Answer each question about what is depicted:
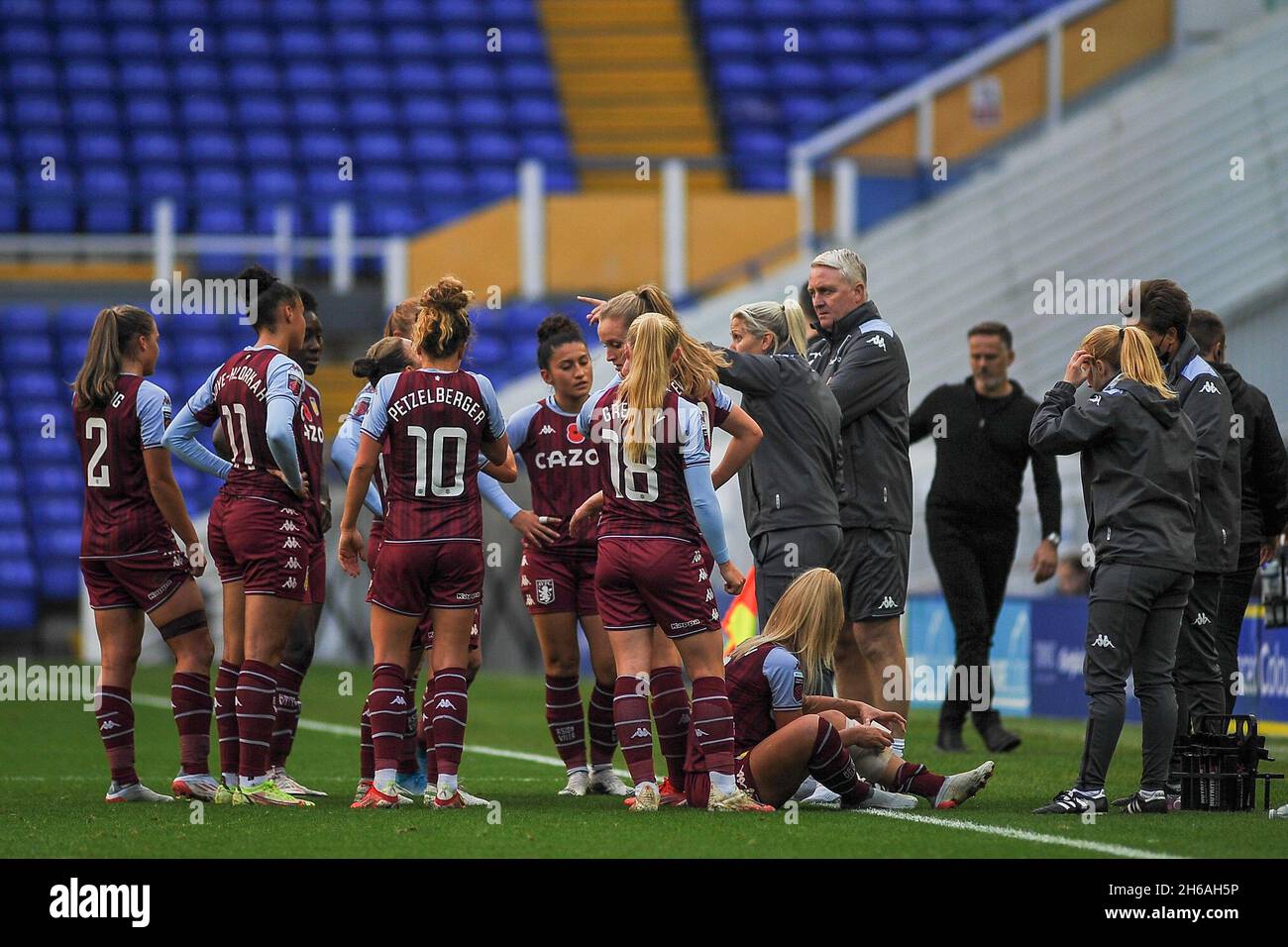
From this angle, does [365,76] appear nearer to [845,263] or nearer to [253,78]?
[253,78]

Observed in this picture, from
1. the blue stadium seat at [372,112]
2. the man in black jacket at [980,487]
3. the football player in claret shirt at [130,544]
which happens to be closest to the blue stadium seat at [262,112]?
the blue stadium seat at [372,112]

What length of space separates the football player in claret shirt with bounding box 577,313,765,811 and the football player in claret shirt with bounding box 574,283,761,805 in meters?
0.08

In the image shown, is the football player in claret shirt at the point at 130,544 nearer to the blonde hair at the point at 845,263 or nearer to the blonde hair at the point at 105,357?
the blonde hair at the point at 105,357

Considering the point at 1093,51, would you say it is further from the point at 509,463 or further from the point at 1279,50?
the point at 509,463

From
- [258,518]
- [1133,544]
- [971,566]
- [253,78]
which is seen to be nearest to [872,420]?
[1133,544]

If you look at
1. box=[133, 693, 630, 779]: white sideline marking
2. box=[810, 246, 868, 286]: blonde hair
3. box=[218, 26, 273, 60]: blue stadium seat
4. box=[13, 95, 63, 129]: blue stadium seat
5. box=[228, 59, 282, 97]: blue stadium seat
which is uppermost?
box=[218, 26, 273, 60]: blue stadium seat

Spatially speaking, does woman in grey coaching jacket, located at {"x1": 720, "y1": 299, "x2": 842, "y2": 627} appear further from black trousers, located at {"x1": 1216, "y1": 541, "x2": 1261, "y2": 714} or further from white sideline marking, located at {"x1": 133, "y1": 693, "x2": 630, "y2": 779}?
black trousers, located at {"x1": 1216, "y1": 541, "x2": 1261, "y2": 714}

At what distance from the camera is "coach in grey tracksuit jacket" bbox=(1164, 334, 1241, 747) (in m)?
7.84

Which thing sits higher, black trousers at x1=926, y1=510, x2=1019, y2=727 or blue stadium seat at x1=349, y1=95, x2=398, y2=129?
blue stadium seat at x1=349, y1=95, x2=398, y2=129

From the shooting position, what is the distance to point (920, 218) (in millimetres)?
18594

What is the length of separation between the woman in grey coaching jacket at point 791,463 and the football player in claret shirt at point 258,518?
5.77 ft

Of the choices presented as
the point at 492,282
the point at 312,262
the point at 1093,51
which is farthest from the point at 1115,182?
the point at 312,262

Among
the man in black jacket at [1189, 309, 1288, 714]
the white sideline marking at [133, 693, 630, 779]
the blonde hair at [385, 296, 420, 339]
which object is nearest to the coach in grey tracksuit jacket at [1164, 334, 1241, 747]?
the man in black jacket at [1189, 309, 1288, 714]

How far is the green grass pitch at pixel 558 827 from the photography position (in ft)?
19.9
